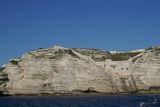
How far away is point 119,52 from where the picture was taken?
184 meters

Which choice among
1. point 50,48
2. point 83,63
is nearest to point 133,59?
point 83,63

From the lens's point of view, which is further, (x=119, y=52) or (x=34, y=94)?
(x=119, y=52)

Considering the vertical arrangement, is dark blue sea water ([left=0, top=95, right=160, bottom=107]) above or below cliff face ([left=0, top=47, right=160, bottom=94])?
below

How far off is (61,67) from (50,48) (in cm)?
1219

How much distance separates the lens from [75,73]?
506ft

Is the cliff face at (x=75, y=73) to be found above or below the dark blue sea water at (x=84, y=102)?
above

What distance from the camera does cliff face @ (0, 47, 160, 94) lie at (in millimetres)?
152875

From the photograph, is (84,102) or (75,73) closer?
(84,102)

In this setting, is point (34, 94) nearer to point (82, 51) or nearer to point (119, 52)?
point (82, 51)

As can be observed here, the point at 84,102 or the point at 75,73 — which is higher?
the point at 75,73

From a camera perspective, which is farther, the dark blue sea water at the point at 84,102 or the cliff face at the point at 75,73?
the cliff face at the point at 75,73

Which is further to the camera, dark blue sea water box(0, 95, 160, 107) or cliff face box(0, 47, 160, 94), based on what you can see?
cliff face box(0, 47, 160, 94)

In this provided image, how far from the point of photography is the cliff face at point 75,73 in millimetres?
152875

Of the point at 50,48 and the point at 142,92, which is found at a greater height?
the point at 50,48
